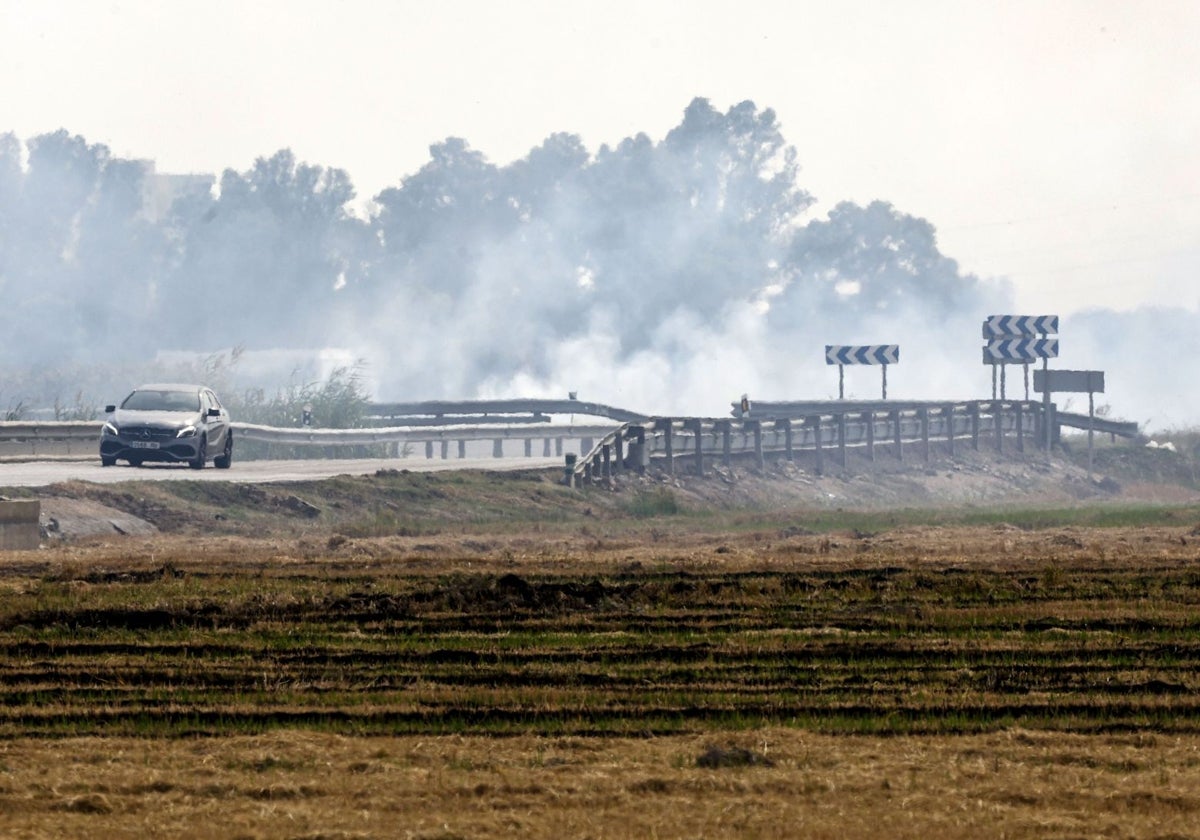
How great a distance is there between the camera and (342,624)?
64.3 ft

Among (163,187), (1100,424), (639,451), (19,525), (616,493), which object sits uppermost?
(163,187)

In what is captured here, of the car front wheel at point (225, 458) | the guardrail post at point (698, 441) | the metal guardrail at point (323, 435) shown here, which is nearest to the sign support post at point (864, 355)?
the metal guardrail at point (323, 435)

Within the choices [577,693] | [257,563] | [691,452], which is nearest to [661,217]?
[691,452]

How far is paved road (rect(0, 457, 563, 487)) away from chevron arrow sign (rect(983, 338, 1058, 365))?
2166cm

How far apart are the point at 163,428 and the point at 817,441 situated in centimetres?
1961

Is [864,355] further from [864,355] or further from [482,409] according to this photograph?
[482,409]

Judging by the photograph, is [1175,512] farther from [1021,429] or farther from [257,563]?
[1021,429]

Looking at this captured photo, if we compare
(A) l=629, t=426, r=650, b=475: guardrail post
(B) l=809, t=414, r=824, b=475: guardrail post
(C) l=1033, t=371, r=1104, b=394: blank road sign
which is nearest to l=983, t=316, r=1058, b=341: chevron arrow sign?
(C) l=1033, t=371, r=1104, b=394: blank road sign

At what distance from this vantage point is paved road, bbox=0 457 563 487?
3878 cm

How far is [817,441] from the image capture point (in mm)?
57344

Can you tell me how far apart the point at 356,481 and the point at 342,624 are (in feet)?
73.7

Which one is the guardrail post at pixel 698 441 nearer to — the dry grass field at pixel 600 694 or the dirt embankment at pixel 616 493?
the dirt embankment at pixel 616 493

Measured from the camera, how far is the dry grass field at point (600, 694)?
11.8 metres

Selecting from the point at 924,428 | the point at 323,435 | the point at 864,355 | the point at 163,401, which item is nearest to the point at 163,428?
the point at 163,401
